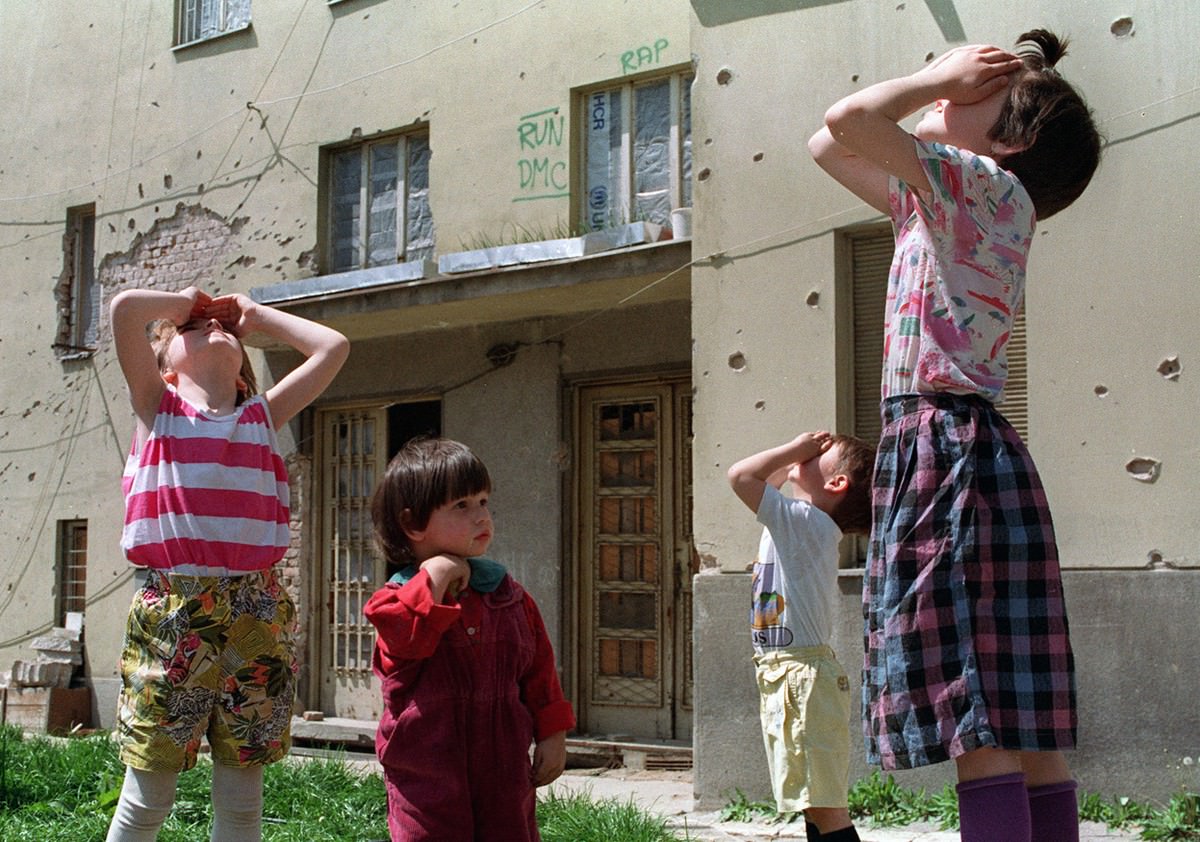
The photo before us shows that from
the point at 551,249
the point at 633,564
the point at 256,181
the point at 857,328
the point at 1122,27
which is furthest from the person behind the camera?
the point at 256,181

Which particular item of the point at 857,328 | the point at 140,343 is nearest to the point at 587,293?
the point at 857,328

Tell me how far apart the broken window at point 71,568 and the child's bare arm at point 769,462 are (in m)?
10.0

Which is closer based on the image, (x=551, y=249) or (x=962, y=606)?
(x=962, y=606)

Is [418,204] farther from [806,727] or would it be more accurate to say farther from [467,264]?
[806,727]

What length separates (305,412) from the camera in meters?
11.2

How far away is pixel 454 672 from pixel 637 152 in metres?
6.74

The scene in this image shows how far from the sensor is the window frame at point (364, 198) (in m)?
10.5

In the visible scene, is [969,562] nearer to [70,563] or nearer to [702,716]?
[702,716]

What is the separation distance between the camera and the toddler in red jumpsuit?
2.89 metres

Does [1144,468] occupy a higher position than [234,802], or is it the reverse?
[1144,468]

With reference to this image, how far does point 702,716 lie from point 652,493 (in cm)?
278

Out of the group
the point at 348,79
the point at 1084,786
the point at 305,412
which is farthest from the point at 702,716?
the point at 348,79

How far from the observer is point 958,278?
8.59 ft

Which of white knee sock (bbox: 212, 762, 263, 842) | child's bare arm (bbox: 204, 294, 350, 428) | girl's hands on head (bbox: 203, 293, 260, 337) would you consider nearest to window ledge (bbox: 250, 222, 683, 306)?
child's bare arm (bbox: 204, 294, 350, 428)
